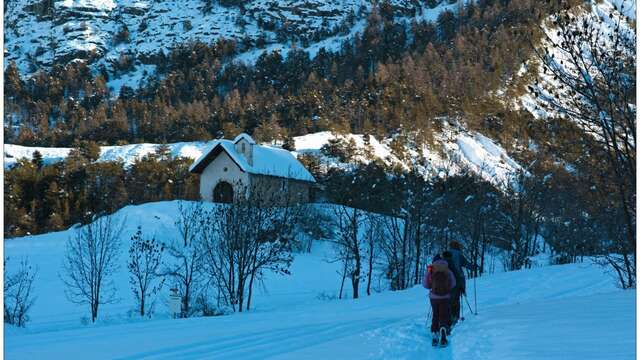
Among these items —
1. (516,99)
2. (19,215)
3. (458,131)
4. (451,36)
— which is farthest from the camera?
(451,36)

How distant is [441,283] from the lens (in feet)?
34.6

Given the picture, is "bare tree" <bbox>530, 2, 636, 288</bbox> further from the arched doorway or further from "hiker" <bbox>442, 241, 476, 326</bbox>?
the arched doorway

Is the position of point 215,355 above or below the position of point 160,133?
below

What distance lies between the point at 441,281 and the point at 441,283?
4 centimetres

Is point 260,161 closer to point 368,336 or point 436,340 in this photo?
point 368,336

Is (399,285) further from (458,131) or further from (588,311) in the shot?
(458,131)

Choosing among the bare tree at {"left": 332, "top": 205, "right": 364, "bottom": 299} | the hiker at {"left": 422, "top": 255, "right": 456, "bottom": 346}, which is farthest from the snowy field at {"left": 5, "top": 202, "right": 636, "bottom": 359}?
the bare tree at {"left": 332, "top": 205, "right": 364, "bottom": 299}

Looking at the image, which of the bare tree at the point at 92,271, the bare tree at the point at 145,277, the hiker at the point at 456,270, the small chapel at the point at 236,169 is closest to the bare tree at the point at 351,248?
the small chapel at the point at 236,169

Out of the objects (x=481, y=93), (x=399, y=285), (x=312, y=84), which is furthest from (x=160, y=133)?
(x=399, y=285)

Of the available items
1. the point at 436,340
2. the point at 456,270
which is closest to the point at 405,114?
the point at 456,270

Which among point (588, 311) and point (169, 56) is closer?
point (588, 311)

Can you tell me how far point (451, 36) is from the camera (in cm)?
15550

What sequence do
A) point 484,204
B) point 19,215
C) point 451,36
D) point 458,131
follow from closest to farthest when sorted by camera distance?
point 484,204 < point 19,215 < point 458,131 < point 451,36

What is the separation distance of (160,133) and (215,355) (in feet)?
309
